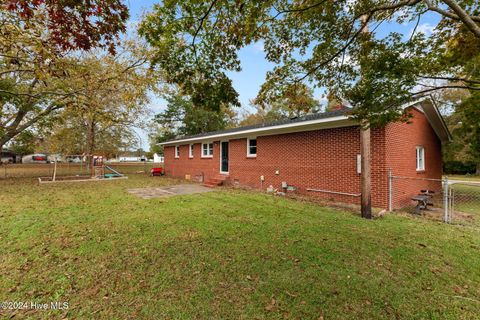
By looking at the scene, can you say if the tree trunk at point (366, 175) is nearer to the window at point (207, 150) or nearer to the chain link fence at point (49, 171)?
the window at point (207, 150)

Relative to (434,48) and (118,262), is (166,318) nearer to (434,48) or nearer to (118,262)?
(118,262)

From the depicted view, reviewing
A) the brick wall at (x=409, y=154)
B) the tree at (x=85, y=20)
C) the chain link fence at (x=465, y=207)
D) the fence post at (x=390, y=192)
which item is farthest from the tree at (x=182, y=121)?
the tree at (x=85, y=20)

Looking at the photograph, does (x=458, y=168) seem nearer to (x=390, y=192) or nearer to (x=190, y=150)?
(x=390, y=192)

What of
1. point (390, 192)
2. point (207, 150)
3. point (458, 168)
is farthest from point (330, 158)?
point (458, 168)

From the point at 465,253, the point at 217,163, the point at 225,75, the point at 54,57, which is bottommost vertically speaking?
the point at 465,253

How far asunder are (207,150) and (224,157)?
1.92 m

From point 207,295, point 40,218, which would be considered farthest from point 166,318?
point 40,218

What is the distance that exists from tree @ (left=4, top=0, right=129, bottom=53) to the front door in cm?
923

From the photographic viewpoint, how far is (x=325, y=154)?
26.7 feet

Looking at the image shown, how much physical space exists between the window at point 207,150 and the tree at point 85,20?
33.7 feet

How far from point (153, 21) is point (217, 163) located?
33.3 feet

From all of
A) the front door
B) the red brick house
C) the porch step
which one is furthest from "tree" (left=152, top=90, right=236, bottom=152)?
the porch step

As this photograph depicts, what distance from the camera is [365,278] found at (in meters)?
3.01

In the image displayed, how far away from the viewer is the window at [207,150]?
1409cm
